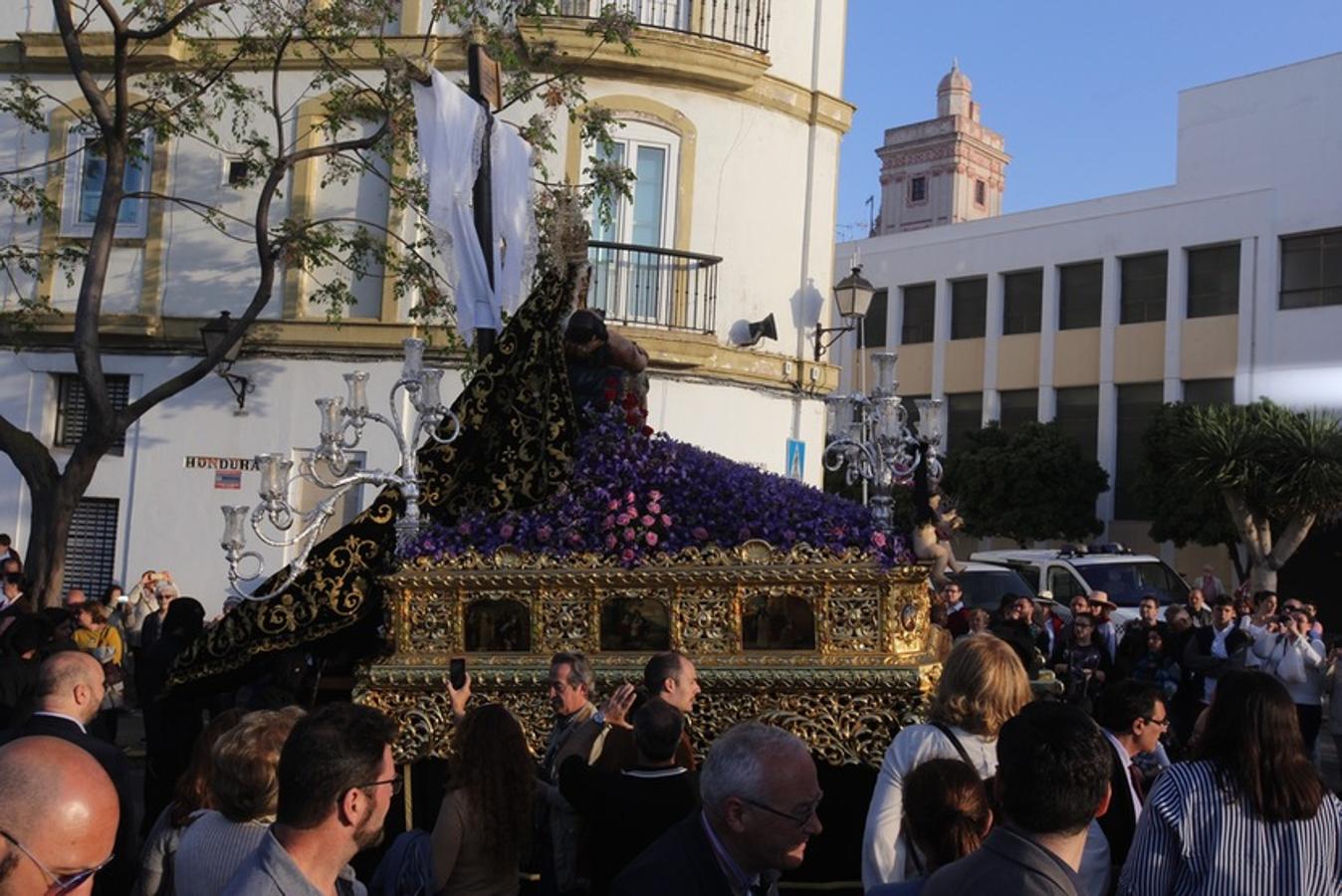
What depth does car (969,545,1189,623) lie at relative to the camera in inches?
765

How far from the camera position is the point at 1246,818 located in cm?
407

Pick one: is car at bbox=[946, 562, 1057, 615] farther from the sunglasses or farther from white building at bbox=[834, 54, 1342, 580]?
the sunglasses

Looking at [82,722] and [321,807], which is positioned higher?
[321,807]

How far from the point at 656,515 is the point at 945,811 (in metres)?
3.25

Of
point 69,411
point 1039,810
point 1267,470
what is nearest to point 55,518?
point 69,411

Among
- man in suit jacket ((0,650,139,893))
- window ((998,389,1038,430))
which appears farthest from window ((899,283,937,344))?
man in suit jacket ((0,650,139,893))

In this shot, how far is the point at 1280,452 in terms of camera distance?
25703 mm

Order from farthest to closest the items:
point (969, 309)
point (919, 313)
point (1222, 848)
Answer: point (919, 313) → point (969, 309) → point (1222, 848)

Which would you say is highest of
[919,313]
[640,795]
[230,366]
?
[919,313]

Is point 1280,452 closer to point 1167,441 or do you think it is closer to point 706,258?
point 1167,441

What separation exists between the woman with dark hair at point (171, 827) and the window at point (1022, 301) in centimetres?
3183

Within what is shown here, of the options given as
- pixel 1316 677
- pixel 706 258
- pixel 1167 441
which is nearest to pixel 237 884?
pixel 1316 677

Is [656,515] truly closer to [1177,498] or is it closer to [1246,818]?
[1246,818]

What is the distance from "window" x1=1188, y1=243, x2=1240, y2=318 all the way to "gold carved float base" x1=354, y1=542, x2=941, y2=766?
1042 inches
